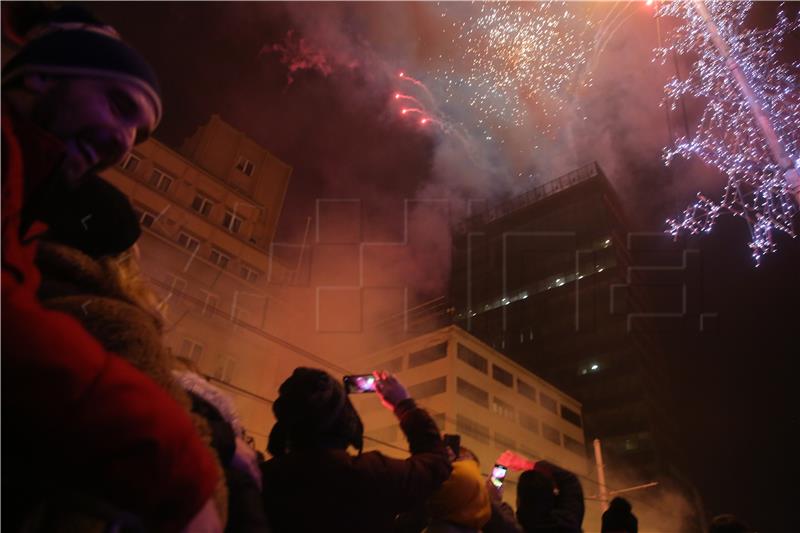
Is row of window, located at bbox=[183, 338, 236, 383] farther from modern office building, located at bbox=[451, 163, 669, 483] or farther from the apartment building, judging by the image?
modern office building, located at bbox=[451, 163, 669, 483]

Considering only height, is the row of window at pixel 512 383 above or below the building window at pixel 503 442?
above

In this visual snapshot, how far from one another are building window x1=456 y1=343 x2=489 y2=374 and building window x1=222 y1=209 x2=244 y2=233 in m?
20.3

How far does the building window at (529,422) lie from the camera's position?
131 ft

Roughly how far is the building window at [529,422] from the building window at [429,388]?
8.87 meters

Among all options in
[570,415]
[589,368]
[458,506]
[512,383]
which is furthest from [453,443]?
[589,368]

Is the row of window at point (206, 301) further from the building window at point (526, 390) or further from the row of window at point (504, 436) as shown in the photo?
the building window at point (526, 390)

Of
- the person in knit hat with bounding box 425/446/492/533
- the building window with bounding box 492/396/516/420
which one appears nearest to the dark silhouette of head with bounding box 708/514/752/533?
the person in knit hat with bounding box 425/446/492/533

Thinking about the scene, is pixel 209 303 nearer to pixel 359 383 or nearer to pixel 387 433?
pixel 359 383

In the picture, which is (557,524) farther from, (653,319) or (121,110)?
(653,319)

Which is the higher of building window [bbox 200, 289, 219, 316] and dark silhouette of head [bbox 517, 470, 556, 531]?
building window [bbox 200, 289, 219, 316]

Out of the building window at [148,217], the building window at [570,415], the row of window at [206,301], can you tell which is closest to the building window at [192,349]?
the row of window at [206,301]

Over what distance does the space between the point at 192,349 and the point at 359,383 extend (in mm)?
18214

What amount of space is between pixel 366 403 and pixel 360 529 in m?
36.8

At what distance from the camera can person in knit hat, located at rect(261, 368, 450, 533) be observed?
6.25 ft
